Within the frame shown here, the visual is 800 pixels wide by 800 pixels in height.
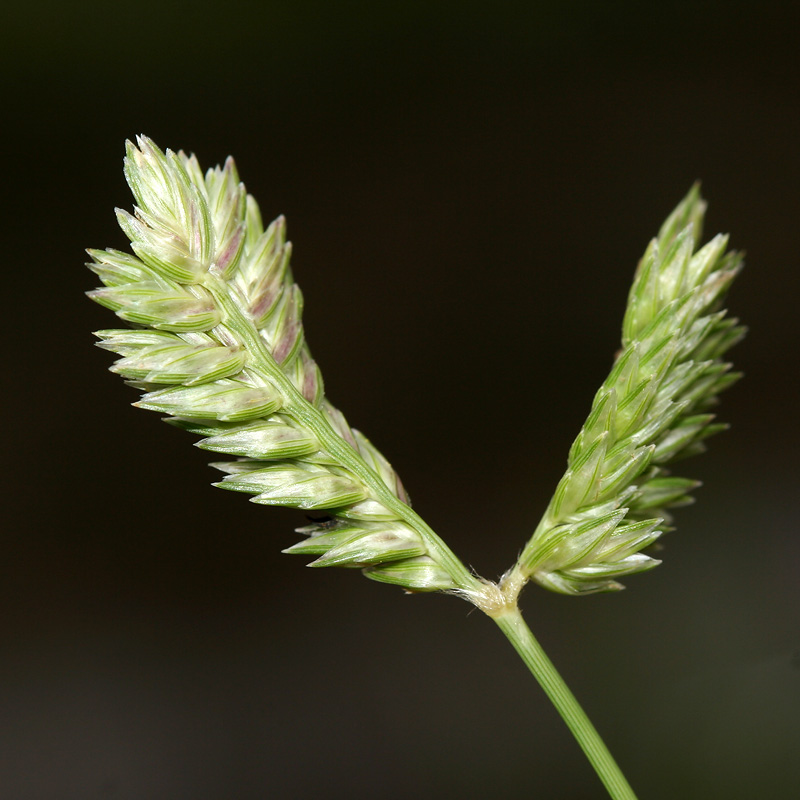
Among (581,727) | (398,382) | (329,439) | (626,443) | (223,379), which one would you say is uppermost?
(398,382)

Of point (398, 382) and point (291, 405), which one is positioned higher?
point (398, 382)

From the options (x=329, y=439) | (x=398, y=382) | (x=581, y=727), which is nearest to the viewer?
(x=581, y=727)

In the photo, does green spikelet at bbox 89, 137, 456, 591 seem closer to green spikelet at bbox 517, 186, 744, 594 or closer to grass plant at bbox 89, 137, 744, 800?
grass plant at bbox 89, 137, 744, 800

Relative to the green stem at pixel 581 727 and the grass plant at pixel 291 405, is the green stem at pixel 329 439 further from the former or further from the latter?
the green stem at pixel 581 727

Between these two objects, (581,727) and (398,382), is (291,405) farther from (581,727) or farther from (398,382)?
(398,382)

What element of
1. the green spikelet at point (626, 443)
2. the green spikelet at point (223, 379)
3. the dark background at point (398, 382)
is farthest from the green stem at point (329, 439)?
the dark background at point (398, 382)

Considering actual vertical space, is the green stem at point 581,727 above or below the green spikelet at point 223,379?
below

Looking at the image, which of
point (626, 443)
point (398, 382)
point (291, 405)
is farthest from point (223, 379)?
point (398, 382)

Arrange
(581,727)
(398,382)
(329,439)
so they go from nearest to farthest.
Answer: (581,727) → (329,439) → (398,382)

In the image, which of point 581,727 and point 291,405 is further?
point 291,405
